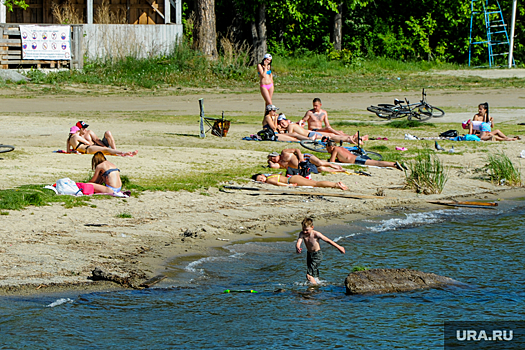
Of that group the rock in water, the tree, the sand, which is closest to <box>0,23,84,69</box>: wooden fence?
the tree

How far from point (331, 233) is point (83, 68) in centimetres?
1946

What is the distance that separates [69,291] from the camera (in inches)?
303

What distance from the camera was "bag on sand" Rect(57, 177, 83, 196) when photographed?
11.2 metres

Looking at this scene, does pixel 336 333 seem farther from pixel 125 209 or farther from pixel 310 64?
pixel 310 64

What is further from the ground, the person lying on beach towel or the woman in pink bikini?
the woman in pink bikini

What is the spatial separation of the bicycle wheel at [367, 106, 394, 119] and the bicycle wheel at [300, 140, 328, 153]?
5004 mm

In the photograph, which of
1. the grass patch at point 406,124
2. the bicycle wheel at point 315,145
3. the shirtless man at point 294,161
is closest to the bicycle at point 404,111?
the grass patch at point 406,124

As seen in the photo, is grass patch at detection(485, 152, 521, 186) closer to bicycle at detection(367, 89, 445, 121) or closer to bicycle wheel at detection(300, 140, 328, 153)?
Answer: bicycle wheel at detection(300, 140, 328, 153)

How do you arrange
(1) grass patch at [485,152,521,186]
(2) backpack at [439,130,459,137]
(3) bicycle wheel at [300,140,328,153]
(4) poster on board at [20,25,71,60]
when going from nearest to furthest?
(1) grass patch at [485,152,521,186], (3) bicycle wheel at [300,140,328,153], (2) backpack at [439,130,459,137], (4) poster on board at [20,25,71,60]

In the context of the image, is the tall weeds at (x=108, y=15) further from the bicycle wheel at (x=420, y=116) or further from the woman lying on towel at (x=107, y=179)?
the woman lying on towel at (x=107, y=179)

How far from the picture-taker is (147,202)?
11.4 m

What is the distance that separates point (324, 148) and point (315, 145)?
23 cm

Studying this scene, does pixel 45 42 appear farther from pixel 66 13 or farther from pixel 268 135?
pixel 268 135

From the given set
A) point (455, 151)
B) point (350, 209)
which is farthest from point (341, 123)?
point (350, 209)
